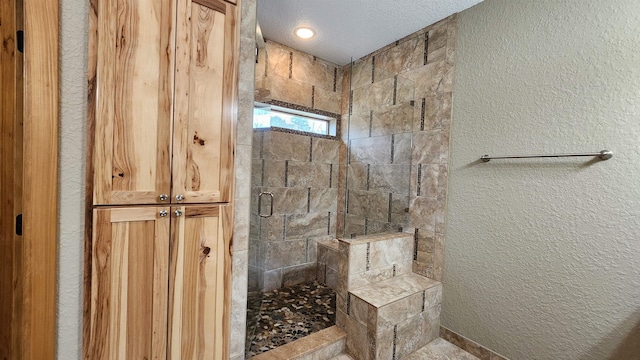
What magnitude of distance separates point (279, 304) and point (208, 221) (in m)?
1.52

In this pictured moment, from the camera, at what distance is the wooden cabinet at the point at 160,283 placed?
0.83m

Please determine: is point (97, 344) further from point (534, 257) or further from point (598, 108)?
point (598, 108)

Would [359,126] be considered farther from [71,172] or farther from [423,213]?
[71,172]

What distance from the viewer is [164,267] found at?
92 cm

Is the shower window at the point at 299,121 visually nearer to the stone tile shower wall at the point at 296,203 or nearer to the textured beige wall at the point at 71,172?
the stone tile shower wall at the point at 296,203

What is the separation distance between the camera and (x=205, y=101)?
3.22 feet

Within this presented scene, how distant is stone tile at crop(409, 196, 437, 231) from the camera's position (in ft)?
6.63

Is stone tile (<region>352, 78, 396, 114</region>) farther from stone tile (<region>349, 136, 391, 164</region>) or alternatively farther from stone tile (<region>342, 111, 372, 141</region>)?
stone tile (<region>349, 136, 391, 164</region>)

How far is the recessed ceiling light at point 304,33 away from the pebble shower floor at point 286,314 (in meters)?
2.13

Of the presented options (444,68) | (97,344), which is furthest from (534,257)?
(97,344)

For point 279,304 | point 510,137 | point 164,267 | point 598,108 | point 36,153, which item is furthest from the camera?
point 279,304

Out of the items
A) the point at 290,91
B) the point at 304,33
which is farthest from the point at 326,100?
the point at 304,33

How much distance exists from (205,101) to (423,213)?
Answer: 1815mm

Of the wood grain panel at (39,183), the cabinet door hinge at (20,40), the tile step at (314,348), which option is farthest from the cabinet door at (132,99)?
the tile step at (314,348)
